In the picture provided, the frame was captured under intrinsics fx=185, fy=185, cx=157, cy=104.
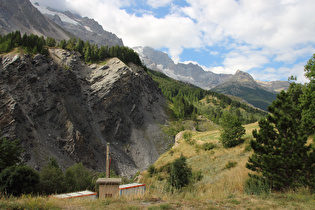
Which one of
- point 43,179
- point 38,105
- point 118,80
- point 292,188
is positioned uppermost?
point 118,80

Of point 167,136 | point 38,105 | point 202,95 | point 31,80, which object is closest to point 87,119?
point 38,105

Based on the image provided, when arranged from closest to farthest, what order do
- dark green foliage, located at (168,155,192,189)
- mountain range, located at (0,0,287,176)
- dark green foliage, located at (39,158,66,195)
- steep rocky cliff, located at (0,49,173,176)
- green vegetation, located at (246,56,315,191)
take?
green vegetation, located at (246,56,315,191) → dark green foliage, located at (168,155,192,189) → dark green foliage, located at (39,158,66,195) → steep rocky cliff, located at (0,49,173,176) → mountain range, located at (0,0,287,176)

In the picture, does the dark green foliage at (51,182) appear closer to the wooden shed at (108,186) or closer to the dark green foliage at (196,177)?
the wooden shed at (108,186)

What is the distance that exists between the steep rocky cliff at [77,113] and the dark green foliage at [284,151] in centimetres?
4462

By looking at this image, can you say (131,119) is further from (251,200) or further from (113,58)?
(251,200)

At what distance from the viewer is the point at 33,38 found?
62.0 m

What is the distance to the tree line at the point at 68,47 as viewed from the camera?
58.0 metres

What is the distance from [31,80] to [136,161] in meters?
41.0

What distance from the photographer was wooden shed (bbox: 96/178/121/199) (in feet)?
44.1

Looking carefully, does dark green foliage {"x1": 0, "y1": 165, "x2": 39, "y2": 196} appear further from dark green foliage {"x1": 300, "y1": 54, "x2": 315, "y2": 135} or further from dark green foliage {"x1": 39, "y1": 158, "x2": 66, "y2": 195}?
dark green foliage {"x1": 300, "y1": 54, "x2": 315, "y2": 135}

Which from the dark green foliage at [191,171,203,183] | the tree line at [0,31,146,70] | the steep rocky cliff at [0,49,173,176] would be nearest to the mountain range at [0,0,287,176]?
the steep rocky cliff at [0,49,173,176]

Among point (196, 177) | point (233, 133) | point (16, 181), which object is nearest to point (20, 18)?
point (16, 181)

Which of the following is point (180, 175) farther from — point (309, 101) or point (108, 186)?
point (309, 101)

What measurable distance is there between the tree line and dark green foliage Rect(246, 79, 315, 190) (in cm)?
6745
